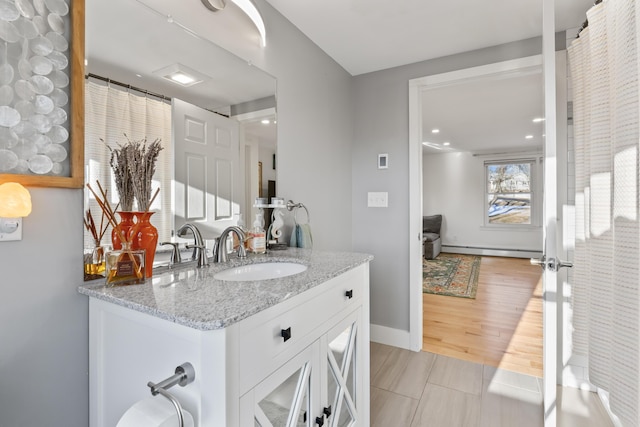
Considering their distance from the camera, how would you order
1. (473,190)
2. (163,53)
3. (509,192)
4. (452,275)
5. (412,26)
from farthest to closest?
1. (473,190)
2. (509,192)
3. (452,275)
4. (412,26)
5. (163,53)

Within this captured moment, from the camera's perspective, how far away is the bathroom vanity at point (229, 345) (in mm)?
721

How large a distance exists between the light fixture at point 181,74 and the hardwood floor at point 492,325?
2.49m

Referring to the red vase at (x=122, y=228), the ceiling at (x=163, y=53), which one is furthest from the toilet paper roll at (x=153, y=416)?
the ceiling at (x=163, y=53)

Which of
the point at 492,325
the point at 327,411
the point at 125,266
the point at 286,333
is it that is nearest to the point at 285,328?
the point at 286,333

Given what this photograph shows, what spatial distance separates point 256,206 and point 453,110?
11.0ft

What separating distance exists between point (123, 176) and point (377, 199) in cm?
199

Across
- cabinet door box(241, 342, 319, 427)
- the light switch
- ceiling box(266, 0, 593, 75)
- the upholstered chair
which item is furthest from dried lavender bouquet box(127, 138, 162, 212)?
the upholstered chair

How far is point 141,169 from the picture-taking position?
1.07 metres

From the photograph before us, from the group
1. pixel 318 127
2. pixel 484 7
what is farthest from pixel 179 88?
pixel 484 7

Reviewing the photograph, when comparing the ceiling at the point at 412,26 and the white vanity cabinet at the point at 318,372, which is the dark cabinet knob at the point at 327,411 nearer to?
the white vanity cabinet at the point at 318,372

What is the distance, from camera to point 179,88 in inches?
52.1

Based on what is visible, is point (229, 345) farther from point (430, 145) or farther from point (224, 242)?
point (430, 145)

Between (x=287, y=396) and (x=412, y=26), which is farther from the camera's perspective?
(x=412, y=26)

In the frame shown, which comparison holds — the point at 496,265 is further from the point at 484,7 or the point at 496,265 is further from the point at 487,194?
the point at 484,7
